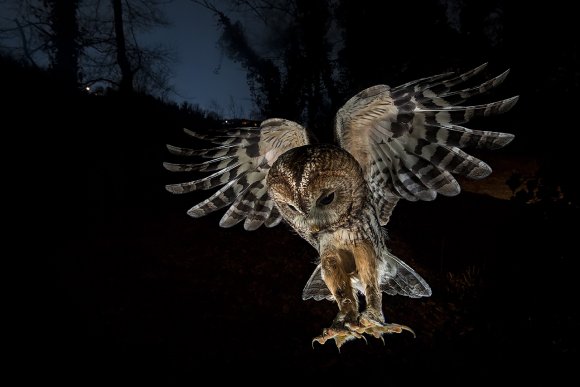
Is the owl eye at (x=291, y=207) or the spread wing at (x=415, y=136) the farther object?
the spread wing at (x=415, y=136)

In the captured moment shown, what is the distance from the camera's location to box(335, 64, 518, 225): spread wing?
1.95 meters

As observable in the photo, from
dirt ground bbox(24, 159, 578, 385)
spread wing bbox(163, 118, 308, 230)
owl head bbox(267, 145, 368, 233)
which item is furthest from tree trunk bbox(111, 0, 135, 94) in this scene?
owl head bbox(267, 145, 368, 233)

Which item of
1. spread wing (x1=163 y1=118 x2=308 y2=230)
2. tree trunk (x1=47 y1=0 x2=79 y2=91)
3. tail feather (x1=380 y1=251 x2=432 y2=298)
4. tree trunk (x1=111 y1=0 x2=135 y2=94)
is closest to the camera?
tail feather (x1=380 y1=251 x2=432 y2=298)

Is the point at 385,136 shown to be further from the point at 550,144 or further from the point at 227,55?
the point at 227,55

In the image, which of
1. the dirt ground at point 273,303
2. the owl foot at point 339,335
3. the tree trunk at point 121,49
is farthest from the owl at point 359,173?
the tree trunk at point 121,49

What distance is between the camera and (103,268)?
21.7 feet

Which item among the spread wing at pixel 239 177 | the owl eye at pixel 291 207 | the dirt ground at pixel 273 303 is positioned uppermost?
the spread wing at pixel 239 177

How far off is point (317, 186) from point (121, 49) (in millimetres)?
12658

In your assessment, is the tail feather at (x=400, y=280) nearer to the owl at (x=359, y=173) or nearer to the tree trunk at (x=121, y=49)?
the owl at (x=359, y=173)

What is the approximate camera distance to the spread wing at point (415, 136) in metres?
1.95

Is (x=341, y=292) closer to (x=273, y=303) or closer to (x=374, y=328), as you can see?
(x=374, y=328)

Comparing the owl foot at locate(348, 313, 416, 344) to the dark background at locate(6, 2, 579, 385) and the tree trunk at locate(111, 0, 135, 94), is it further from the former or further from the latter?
the tree trunk at locate(111, 0, 135, 94)

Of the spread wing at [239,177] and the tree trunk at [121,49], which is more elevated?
the tree trunk at [121,49]

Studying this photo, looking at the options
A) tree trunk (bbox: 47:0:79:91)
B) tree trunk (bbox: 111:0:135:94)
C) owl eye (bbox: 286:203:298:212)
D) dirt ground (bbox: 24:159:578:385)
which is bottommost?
dirt ground (bbox: 24:159:578:385)
